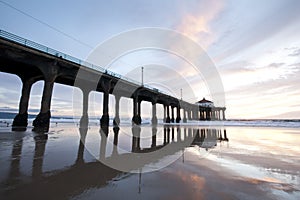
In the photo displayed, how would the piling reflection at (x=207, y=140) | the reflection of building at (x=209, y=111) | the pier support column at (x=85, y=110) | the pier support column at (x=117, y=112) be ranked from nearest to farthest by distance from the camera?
the piling reflection at (x=207, y=140)
the pier support column at (x=85, y=110)
the pier support column at (x=117, y=112)
the reflection of building at (x=209, y=111)

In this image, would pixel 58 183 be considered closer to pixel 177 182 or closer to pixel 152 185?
pixel 152 185

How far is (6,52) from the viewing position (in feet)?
57.3

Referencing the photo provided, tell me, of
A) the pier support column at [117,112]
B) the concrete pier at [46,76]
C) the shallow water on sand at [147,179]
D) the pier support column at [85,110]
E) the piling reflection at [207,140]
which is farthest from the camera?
the pier support column at [117,112]

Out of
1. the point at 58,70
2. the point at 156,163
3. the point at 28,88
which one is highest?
the point at 58,70

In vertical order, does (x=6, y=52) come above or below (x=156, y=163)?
above

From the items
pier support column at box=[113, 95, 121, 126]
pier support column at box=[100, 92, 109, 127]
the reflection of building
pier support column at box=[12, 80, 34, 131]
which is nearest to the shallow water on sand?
pier support column at box=[12, 80, 34, 131]

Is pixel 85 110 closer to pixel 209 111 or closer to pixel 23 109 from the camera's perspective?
pixel 23 109

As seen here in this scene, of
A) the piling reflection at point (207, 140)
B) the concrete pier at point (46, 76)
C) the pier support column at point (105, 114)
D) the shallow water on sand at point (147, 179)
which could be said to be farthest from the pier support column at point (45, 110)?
the piling reflection at point (207, 140)

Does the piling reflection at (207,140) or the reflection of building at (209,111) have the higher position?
the reflection of building at (209,111)

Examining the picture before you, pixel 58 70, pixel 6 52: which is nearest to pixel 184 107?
pixel 58 70

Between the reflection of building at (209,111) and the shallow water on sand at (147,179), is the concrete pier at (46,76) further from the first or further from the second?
the reflection of building at (209,111)

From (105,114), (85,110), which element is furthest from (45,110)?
(105,114)

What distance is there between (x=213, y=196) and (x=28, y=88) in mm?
30357

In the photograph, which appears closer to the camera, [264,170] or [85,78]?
[264,170]
